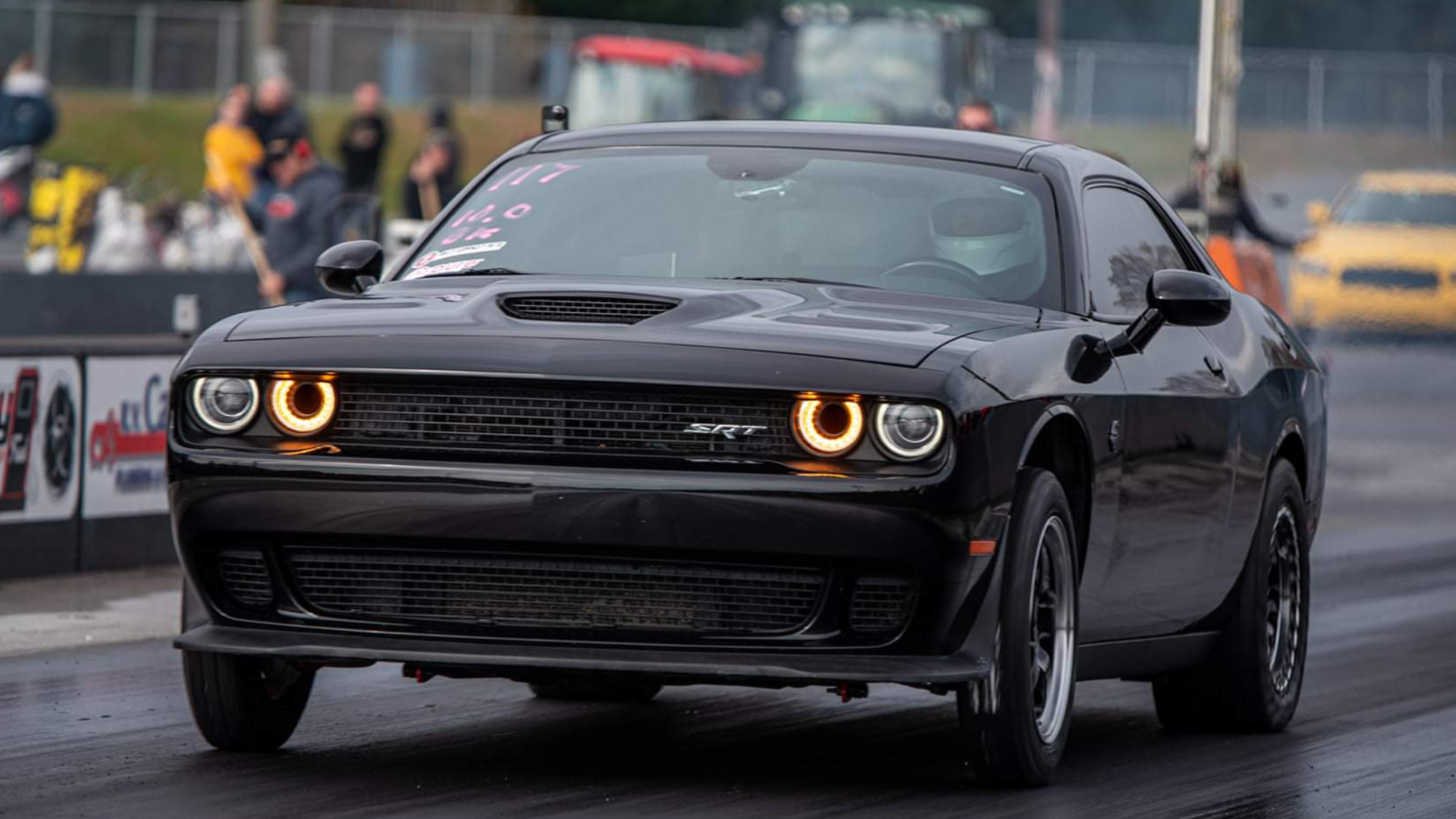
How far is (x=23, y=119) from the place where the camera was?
29.1 m

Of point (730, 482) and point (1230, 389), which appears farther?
point (1230, 389)

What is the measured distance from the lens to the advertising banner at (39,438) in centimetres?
1127

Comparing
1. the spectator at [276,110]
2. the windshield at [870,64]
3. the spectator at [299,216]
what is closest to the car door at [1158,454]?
the spectator at [299,216]

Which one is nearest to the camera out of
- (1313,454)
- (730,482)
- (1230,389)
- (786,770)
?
(730,482)

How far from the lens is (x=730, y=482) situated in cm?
607

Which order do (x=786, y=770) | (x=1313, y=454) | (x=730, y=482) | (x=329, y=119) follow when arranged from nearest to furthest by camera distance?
(x=730, y=482) → (x=786, y=770) → (x=1313, y=454) → (x=329, y=119)

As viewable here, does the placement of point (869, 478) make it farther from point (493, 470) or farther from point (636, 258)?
point (636, 258)

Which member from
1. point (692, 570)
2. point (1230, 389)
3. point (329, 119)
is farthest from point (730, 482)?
point (329, 119)

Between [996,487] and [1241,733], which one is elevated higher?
[996,487]

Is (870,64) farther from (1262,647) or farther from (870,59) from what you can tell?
(1262,647)

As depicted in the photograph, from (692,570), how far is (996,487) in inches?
26.1

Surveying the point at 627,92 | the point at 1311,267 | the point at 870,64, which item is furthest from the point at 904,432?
the point at 627,92

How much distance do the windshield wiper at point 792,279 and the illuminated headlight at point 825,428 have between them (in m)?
0.99

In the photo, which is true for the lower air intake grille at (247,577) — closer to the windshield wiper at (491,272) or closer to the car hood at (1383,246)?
the windshield wiper at (491,272)
